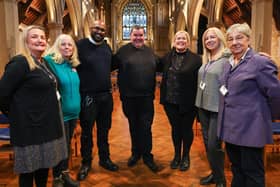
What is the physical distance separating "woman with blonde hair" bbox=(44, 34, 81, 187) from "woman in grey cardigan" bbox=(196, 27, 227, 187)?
4.07 feet

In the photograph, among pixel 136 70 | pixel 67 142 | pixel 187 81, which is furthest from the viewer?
pixel 136 70

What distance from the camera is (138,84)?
10.4ft

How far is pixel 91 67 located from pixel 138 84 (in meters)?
0.57

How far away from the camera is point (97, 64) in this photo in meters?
3.00

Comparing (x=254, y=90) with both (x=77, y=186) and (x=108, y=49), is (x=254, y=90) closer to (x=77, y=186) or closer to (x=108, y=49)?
(x=108, y=49)

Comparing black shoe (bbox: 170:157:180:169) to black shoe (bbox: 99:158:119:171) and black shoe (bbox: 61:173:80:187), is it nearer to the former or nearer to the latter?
black shoe (bbox: 99:158:119:171)

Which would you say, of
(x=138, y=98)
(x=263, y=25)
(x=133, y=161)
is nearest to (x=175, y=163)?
(x=133, y=161)

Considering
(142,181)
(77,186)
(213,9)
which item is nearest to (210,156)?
(142,181)

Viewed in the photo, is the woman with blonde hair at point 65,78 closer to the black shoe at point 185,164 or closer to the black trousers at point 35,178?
the black trousers at point 35,178

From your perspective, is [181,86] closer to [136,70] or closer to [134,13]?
[136,70]

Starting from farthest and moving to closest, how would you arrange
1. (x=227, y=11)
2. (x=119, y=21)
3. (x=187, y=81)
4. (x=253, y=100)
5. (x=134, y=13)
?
(x=134, y=13) → (x=119, y=21) → (x=227, y=11) → (x=187, y=81) → (x=253, y=100)

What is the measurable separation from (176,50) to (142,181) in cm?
150

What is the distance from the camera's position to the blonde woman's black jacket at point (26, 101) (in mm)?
1880

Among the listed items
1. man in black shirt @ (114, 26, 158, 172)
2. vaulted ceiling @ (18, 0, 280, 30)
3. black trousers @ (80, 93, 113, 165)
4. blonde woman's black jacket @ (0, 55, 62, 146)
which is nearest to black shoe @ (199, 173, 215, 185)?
man in black shirt @ (114, 26, 158, 172)
